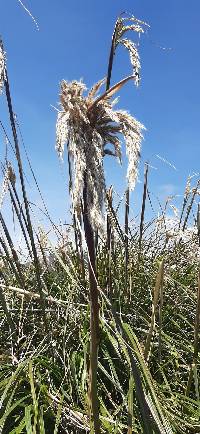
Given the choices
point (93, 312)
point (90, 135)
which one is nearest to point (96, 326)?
point (93, 312)

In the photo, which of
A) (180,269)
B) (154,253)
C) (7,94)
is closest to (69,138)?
(7,94)

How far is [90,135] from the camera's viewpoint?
182cm

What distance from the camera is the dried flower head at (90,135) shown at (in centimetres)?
178

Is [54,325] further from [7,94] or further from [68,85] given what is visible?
[68,85]

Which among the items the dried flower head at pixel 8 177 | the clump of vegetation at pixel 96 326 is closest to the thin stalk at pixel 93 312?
the clump of vegetation at pixel 96 326

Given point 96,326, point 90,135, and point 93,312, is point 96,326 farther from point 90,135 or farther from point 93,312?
point 90,135

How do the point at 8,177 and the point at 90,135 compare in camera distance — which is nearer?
the point at 90,135

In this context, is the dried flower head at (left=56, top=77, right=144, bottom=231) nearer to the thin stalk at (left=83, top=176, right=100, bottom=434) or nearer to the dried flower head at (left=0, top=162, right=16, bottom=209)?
the thin stalk at (left=83, top=176, right=100, bottom=434)

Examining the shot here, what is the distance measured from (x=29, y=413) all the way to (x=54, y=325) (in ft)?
2.35

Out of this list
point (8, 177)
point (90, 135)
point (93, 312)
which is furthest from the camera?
point (8, 177)

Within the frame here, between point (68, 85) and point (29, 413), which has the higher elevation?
point (68, 85)

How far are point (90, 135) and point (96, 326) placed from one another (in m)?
0.74

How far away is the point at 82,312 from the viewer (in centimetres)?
290

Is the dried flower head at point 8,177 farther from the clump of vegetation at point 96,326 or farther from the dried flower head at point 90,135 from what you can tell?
the dried flower head at point 90,135
